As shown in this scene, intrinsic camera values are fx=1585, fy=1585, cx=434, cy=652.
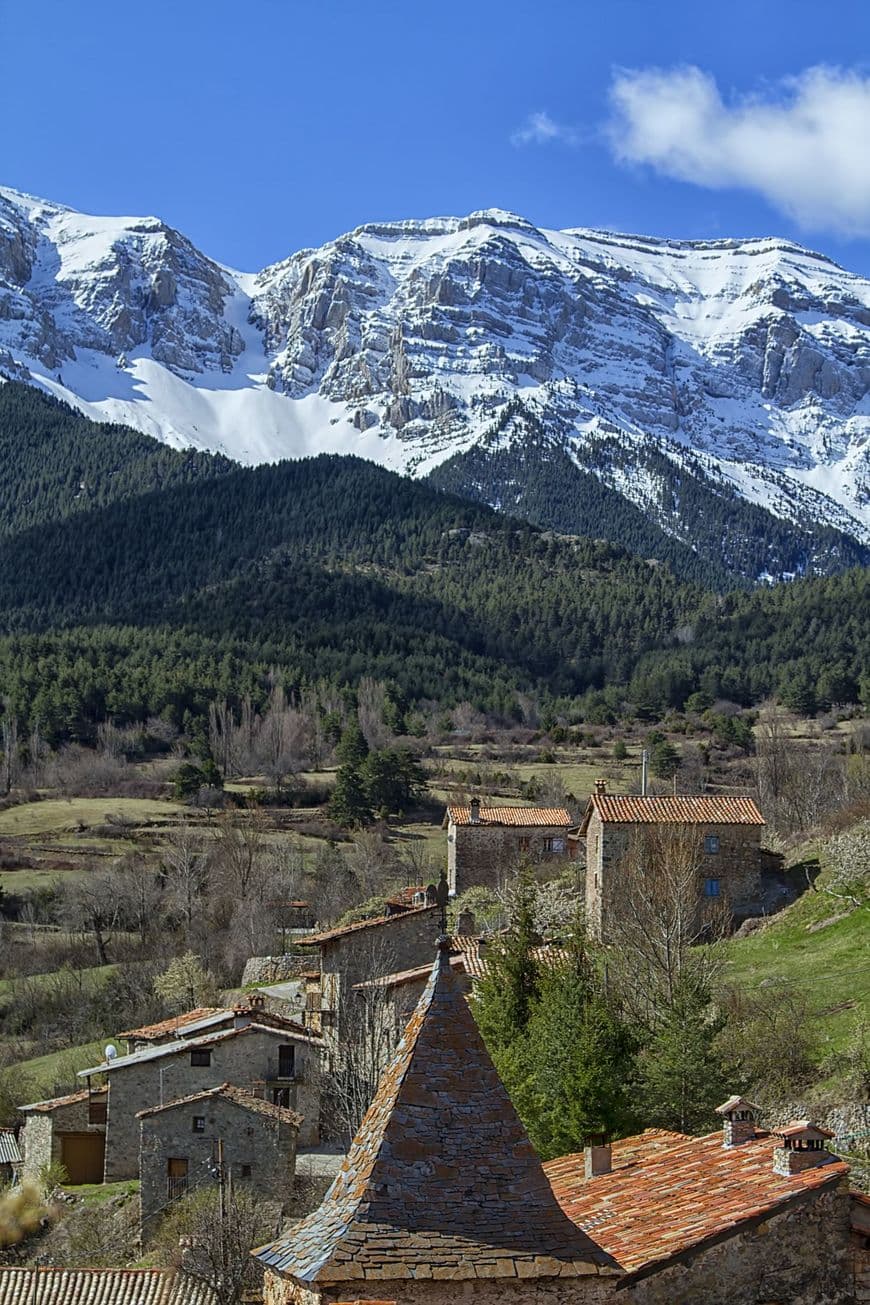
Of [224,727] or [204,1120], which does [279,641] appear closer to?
[224,727]

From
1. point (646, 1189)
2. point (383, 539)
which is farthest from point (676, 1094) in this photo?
point (383, 539)

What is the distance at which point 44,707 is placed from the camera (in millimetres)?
136750

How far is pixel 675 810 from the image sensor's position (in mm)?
47938

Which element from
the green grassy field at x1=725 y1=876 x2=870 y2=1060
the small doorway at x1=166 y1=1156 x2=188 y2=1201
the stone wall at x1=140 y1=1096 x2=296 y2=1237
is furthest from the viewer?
the small doorway at x1=166 y1=1156 x2=188 y2=1201

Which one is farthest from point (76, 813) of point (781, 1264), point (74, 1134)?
point (781, 1264)

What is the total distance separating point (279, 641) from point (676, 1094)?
134 m

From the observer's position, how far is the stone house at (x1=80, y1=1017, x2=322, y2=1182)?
3997cm

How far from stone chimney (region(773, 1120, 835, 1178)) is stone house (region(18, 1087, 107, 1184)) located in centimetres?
3051

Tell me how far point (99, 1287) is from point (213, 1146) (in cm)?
680

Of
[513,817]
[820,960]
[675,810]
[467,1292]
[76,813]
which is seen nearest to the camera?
[467,1292]

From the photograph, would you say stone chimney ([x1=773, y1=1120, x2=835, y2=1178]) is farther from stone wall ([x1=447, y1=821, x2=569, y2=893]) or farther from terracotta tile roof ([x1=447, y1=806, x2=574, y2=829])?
terracotta tile roof ([x1=447, y1=806, x2=574, y2=829])

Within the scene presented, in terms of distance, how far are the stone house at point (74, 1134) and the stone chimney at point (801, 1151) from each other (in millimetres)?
30511

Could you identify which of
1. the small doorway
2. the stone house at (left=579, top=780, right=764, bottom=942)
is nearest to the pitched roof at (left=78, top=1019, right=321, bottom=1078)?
the small doorway

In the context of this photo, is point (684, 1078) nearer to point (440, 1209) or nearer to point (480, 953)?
point (480, 953)
